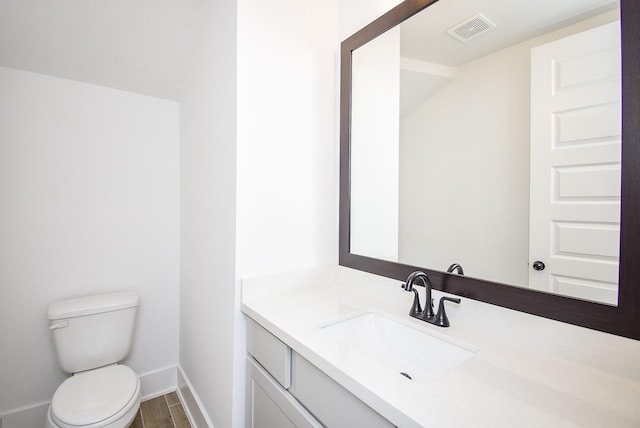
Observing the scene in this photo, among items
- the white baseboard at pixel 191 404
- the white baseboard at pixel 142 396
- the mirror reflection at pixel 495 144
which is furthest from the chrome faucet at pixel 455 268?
the white baseboard at pixel 142 396

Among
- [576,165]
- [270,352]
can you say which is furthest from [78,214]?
[576,165]

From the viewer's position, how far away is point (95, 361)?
5.37 ft

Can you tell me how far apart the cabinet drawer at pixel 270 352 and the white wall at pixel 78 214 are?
115cm

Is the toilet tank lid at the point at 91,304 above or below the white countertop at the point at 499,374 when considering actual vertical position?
below

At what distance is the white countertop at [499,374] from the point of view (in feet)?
1.91

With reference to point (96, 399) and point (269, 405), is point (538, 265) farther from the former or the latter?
point (96, 399)

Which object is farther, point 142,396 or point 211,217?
point 142,396

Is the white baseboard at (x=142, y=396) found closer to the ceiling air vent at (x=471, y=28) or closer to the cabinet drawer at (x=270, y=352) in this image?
the cabinet drawer at (x=270, y=352)

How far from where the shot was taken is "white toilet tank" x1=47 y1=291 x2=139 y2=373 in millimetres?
1557

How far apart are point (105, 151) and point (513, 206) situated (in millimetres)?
2211

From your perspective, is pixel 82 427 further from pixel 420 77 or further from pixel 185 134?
pixel 420 77

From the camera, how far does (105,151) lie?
181 cm

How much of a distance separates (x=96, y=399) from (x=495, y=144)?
6.71 feet

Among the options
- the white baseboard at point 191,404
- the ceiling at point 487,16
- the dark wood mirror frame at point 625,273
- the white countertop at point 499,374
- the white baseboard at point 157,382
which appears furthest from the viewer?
the white baseboard at point 157,382
